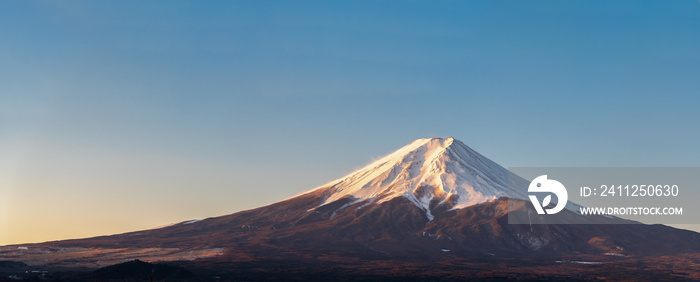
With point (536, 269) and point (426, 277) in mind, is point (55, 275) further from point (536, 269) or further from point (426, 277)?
point (536, 269)

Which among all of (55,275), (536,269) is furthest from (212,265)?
(536,269)

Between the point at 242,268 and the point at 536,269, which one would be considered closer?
the point at 242,268

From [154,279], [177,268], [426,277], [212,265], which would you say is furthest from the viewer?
[212,265]

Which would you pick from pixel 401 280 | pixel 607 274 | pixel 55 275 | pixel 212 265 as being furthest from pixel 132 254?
pixel 607 274

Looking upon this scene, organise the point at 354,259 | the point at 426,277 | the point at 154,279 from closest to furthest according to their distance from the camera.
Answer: the point at 154,279
the point at 426,277
the point at 354,259

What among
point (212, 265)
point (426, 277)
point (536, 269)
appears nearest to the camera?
point (426, 277)

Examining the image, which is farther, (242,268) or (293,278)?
(242,268)

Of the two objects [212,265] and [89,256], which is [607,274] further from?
[89,256]

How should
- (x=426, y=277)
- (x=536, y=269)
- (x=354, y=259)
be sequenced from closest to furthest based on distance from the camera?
(x=426, y=277) → (x=536, y=269) → (x=354, y=259)
